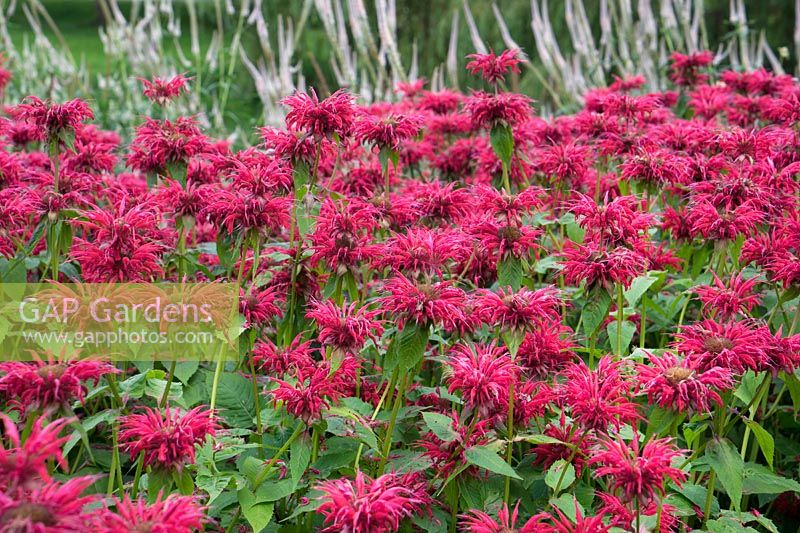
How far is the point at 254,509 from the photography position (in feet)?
4.96

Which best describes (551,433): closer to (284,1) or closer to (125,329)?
(125,329)

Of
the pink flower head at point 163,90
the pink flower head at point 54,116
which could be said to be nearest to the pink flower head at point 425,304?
the pink flower head at point 54,116

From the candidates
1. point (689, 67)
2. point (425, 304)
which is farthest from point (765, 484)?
point (689, 67)

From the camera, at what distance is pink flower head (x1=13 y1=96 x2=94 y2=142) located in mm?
1934

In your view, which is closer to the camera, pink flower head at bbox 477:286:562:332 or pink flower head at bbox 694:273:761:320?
pink flower head at bbox 477:286:562:332

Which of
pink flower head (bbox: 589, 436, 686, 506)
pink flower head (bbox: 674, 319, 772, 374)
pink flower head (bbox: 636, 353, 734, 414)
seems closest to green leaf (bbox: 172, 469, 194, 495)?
pink flower head (bbox: 589, 436, 686, 506)

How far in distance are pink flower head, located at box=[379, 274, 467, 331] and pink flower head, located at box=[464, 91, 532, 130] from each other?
2.46 ft

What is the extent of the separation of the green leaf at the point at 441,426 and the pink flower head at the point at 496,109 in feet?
3.02

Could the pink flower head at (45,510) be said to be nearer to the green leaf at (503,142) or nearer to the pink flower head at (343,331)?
the pink flower head at (343,331)

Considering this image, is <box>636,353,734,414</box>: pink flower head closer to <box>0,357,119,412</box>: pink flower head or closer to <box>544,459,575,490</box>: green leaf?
<box>544,459,575,490</box>: green leaf

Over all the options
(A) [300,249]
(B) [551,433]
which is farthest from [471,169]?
(B) [551,433]

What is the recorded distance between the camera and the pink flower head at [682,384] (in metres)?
1.42

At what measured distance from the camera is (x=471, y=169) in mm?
2957

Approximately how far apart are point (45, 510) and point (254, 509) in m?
0.55
